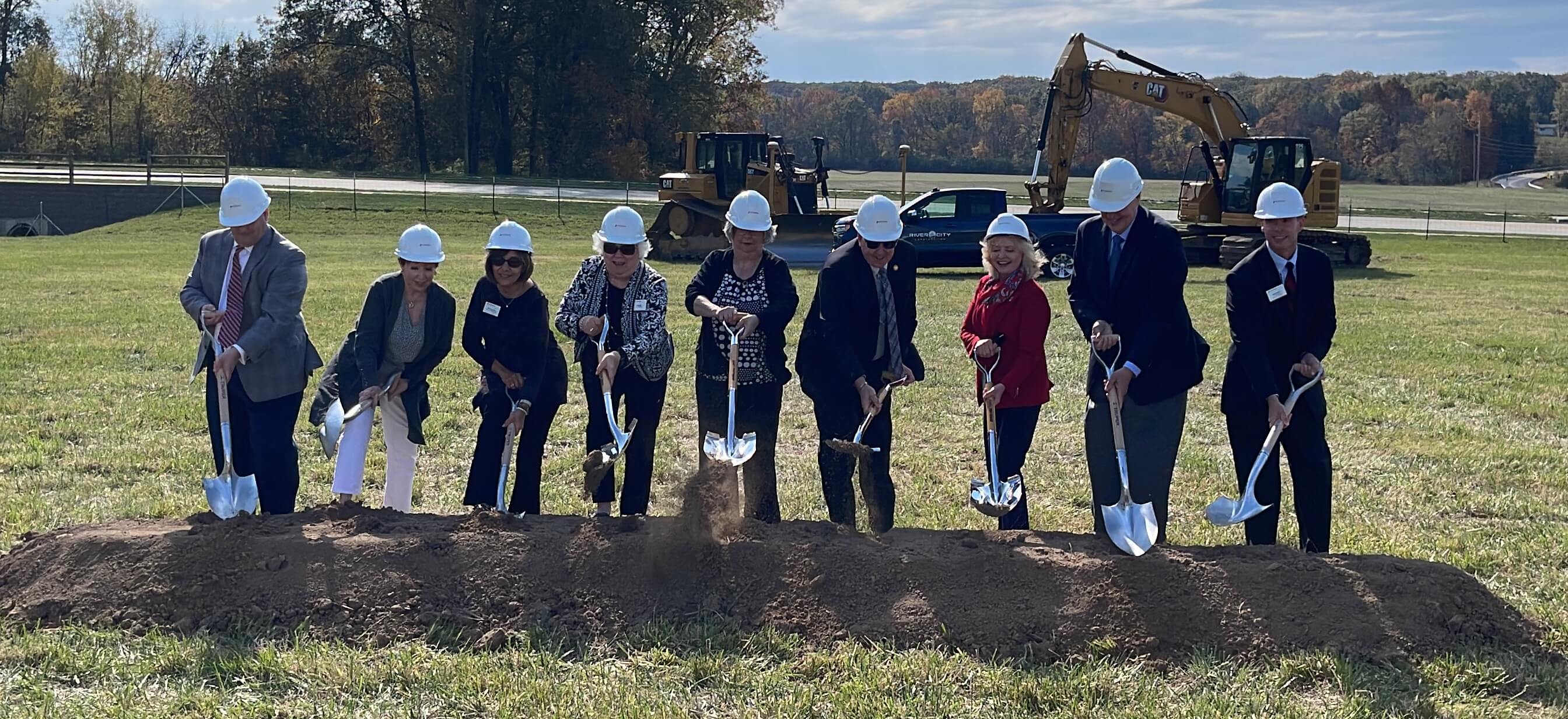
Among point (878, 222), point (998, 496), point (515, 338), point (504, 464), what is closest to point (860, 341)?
point (878, 222)

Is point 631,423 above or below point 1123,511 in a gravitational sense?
above

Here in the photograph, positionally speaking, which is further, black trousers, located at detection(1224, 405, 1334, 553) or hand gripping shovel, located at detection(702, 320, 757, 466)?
hand gripping shovel, located at detection(702, 320, 757, 466)

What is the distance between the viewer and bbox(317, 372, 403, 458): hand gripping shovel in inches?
233

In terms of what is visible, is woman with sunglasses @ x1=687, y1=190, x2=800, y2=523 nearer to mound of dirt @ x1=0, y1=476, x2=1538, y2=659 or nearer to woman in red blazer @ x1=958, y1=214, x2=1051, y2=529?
mound of dirt @ x1=0, y1=476, x2=1538, y2=659

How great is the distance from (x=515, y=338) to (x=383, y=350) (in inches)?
24.7

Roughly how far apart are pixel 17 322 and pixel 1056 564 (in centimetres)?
1348

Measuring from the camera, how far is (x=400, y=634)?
5.02 m

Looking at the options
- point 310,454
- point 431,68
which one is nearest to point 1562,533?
point 310,454

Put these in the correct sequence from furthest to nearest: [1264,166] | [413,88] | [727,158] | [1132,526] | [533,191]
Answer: [413,88] → [533,191] → [727,158] → [1264,166] → [1132,526]

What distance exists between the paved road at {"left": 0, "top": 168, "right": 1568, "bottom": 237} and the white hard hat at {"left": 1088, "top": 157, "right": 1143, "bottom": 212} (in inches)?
1235

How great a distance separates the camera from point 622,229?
6.02 metres

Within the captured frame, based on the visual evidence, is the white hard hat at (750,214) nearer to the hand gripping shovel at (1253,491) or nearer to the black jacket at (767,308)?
the black jacket at (767,308)

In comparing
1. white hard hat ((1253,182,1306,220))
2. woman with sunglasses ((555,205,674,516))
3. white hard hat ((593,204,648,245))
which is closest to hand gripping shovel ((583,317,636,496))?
woman with sunglasses ((555,205,674,516))

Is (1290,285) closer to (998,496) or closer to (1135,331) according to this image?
(1135,331)
